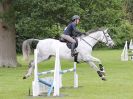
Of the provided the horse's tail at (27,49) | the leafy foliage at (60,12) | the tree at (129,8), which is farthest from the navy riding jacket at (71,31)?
the tree at (129,8)

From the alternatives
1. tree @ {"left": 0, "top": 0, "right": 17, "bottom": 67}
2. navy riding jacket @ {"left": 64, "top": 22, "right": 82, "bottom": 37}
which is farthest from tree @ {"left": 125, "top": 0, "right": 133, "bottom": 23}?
navy riding jacket @ {"left": 64, "top": 22, "right": 82, "bottom": 37}

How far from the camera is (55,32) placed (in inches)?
1779

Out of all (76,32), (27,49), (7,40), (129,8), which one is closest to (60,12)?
(7,40)

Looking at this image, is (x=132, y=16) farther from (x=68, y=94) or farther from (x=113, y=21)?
(x=68, y=94)

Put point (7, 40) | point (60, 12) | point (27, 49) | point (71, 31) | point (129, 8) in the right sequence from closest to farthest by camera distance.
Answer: point (71, 31) < point (27, 49) < point (7, 40) < point (60, 12) < point (129, 8)

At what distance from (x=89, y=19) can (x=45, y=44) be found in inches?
545

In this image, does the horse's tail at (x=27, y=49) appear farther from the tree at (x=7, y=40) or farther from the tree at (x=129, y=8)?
the tree at (x=129, y=8)

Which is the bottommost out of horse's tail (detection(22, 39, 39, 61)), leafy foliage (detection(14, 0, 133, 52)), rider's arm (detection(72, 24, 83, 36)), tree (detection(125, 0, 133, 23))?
horse's tail (detection(22, 39, 39, 61))

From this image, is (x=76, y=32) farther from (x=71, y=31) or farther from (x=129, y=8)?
(x=129, y=8)

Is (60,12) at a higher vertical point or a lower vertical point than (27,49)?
higher

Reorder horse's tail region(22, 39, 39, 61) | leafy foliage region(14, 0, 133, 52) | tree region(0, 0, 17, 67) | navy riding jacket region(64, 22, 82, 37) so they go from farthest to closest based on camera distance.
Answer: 1. leafy foliage region(14, 0, 133, 52)
2. tree region(0, 0, 17, 67)
3. horse's tail region(22, 39, 39, 61)
4. navy riding jacket region(64, 22, 82, 37)

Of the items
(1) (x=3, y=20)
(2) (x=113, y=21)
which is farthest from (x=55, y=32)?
(1) (x=3, y=20)

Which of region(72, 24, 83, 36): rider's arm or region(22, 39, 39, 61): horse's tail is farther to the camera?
region(22, 39, 39, 61): horse's tail

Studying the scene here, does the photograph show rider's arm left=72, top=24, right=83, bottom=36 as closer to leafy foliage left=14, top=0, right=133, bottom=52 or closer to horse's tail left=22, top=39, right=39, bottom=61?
horse's tail left=22, top=39, right=39, bottom=61
